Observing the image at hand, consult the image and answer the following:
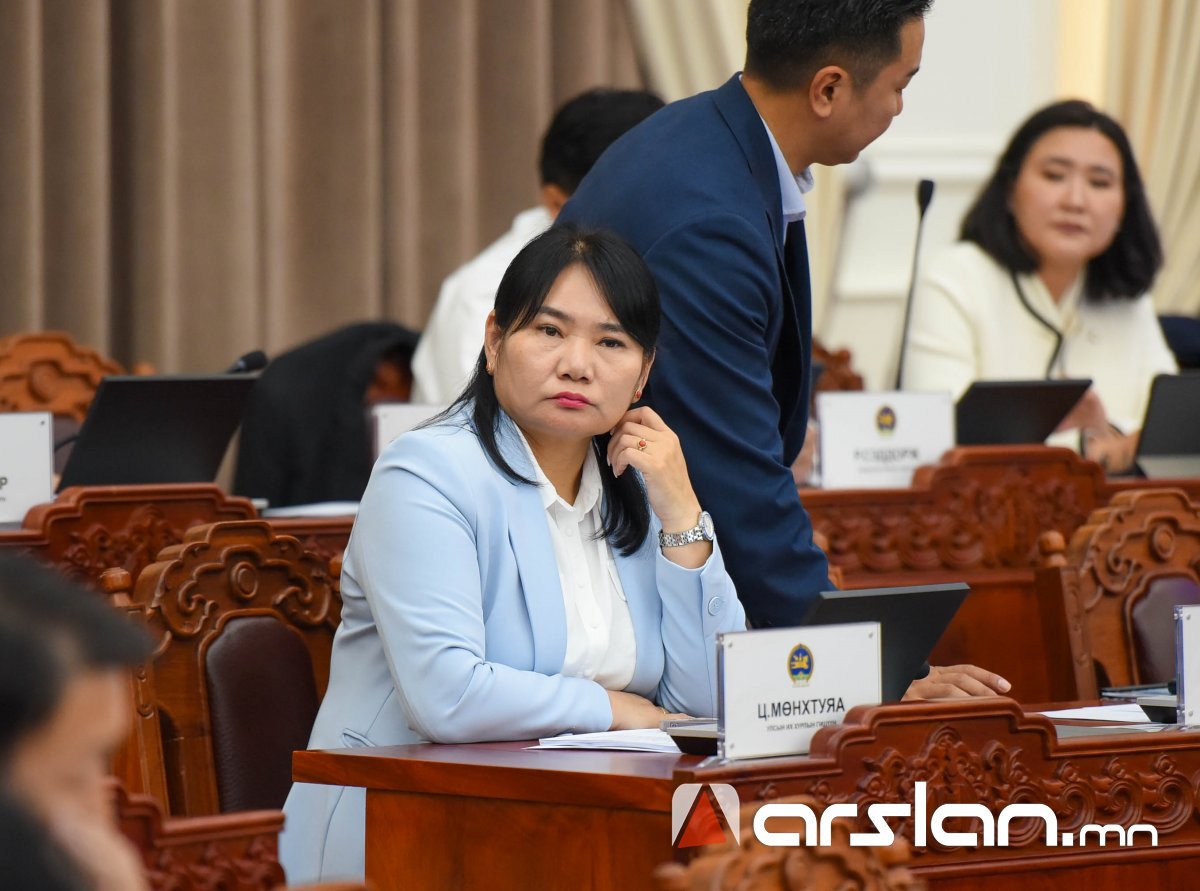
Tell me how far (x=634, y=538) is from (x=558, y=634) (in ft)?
0.59

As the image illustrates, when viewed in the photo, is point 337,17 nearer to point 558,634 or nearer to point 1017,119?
point 1017,119

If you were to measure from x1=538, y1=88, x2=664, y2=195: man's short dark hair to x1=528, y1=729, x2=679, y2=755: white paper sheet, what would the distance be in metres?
2.08

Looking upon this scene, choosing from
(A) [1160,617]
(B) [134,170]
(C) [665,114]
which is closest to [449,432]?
(C) [665,114]

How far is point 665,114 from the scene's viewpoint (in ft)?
7.89

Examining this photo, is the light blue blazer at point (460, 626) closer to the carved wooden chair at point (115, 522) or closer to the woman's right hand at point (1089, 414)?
the carved wooden chair at point (115, 522)

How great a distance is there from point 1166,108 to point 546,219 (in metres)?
3.05

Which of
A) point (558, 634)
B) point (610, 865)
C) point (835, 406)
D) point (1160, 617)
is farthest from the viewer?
point (835, 406)

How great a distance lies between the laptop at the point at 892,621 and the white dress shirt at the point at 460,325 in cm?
205

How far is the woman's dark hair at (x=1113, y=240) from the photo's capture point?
4352 mm

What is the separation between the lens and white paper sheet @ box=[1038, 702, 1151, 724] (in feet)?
6.63

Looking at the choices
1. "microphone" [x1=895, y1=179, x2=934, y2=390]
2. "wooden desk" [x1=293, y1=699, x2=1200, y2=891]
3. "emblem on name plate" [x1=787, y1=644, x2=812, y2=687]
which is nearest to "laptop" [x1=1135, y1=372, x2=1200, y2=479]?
"microphone" [x1=895, y1=179, x2=934, y2=390]

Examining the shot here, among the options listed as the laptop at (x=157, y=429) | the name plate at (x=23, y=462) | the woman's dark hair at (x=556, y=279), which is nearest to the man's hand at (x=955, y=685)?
the woman's dark hair at (x=556, y=279)

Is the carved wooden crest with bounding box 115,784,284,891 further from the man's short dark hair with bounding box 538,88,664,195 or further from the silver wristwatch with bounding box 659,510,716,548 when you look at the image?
the man's short dark hair with bounding box 538,88,664,195

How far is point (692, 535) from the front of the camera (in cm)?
214
